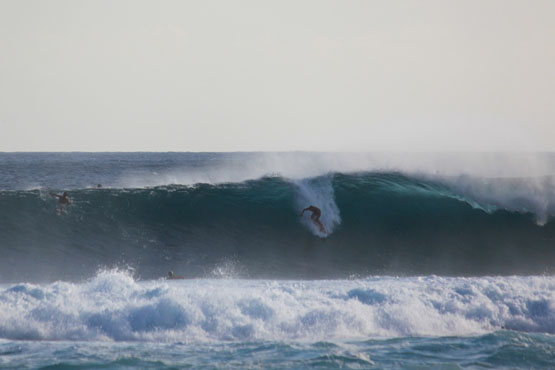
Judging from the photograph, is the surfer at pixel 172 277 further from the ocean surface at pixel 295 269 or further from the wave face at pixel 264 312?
the wave face at pixel 264 312

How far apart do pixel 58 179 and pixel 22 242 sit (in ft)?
96.9

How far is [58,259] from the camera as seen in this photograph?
13383 millimetres

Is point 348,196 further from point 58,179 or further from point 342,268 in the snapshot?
point 58,179

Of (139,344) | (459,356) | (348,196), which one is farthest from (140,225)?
(459,356)

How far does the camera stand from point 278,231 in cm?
1566

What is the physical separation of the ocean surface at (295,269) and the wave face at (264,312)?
3 cm

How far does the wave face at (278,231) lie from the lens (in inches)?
535

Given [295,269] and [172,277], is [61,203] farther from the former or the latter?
[295,269]

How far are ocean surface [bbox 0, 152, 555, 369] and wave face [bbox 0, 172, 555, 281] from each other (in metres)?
0.06

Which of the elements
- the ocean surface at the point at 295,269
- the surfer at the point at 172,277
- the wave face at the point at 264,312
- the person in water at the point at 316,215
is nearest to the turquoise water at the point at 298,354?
the ocean surface at the point at 295,269

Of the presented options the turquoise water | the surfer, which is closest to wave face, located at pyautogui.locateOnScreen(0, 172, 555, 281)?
the surfer

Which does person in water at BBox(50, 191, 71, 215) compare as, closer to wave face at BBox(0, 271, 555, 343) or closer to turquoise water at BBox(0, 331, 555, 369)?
wave face at BBox(0, 271, 555, 343)

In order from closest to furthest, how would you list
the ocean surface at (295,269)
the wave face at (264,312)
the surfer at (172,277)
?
the ocean surface at (295,269) < the wave face at (264,312) < the surfer at (172,277)

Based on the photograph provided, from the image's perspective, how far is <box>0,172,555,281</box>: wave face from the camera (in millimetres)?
13602
